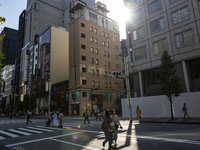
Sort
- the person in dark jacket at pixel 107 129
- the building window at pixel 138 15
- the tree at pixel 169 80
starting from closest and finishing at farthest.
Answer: the person in dark jacket at pixel 107 129 < the tree at pixel 169 80 < the building window at pixel 138 15

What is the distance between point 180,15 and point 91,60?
30223 mm

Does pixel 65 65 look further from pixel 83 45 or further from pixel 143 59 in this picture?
pixel 143 59

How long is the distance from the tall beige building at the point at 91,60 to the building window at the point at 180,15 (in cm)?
2445

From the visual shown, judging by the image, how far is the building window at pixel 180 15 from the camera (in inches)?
925

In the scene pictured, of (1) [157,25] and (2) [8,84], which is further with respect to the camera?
(2) [8,84]

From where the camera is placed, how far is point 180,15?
2414cm

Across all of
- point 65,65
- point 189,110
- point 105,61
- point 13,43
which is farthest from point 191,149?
point 13,43

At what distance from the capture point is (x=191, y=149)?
5812 mm

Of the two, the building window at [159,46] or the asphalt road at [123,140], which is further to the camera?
the building window at [159,46]

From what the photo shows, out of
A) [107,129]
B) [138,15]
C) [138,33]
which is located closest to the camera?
[107,129]

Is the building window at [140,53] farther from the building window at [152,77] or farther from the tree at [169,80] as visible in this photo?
the tree at [169,80]

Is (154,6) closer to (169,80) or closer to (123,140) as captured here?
(169,80)

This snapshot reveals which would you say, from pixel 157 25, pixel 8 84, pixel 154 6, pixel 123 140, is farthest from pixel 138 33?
pixel 8 84

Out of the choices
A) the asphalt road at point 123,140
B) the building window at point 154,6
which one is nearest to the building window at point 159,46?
the building window at point 154,6
